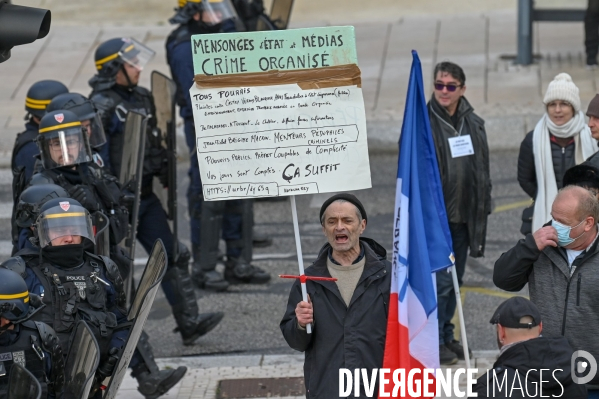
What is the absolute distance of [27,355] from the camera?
527 cm

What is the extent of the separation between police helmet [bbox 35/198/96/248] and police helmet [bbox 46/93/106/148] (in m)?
1.60

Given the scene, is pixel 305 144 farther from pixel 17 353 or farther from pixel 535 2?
pixel 535 2

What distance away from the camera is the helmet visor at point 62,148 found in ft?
23.9

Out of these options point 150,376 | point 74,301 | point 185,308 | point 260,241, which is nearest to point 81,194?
point 150,376

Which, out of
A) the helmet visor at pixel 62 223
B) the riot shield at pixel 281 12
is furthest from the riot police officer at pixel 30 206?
the riot shield at pixel 281 12

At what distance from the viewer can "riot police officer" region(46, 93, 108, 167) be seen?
25.6ft

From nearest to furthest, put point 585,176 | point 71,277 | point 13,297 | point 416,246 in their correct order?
1. point 13,297
2. point 416,246
3. point 71,277
4. point 585,176

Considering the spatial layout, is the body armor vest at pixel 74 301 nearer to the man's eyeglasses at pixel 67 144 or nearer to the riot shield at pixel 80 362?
the riot shield at pixel 80 362

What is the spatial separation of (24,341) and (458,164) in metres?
3.49

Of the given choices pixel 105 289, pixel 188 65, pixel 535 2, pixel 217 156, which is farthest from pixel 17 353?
pixel 535 2

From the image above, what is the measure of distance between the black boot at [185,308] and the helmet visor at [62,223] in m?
2.27

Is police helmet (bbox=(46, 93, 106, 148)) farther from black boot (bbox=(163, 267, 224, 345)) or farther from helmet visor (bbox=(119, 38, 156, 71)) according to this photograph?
black boot (bbox=(163, 267, 224, 345))

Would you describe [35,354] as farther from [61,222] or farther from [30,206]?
[30,206]

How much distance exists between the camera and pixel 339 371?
209 inches
